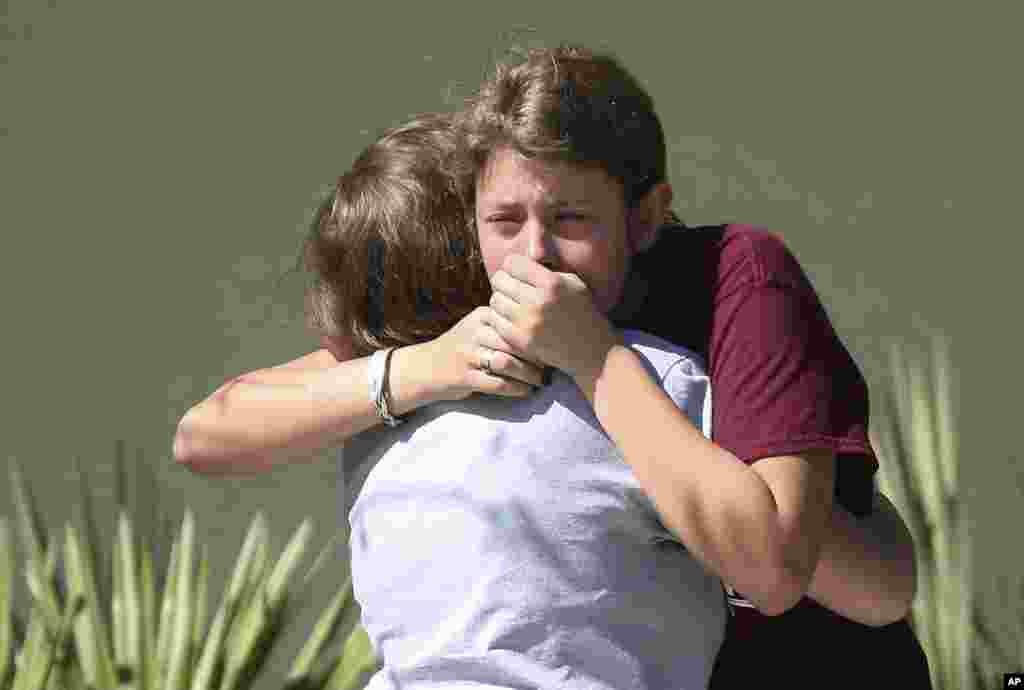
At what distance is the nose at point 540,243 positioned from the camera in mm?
1631

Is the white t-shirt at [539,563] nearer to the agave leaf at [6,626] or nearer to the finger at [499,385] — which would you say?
the finger at [499,385]

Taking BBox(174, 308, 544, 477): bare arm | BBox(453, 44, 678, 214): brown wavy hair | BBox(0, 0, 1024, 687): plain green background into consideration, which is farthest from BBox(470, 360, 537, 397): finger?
BBox(0, 0, 1024, 687): plain green background

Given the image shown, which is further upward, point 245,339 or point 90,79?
point 90,79

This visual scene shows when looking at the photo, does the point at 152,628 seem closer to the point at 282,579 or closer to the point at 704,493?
the point at 282,579

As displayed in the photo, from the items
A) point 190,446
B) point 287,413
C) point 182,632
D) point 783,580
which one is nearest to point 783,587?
point 783,580

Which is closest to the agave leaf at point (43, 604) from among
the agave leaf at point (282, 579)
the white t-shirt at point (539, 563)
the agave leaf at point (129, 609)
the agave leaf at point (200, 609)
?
the agave leaf at point (129, 609)

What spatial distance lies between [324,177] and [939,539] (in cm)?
165

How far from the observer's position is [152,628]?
3234mm

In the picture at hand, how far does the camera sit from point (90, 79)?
155 inches

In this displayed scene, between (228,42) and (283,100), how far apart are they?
0.63 feet

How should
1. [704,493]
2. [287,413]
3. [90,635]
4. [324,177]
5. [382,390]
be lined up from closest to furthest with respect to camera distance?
[704,493] < [382,390] < [287,413] < [90,635] < [324,177]

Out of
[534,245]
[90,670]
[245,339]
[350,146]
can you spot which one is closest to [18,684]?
[90,670]

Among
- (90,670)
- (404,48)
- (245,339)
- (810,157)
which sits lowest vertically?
(90,670)

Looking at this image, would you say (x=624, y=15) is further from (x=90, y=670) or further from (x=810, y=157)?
(x=90, y=670)
